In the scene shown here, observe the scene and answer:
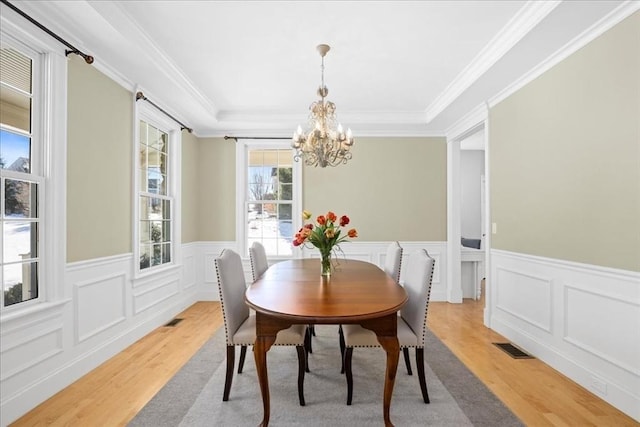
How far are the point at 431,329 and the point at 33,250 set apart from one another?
11.6ft

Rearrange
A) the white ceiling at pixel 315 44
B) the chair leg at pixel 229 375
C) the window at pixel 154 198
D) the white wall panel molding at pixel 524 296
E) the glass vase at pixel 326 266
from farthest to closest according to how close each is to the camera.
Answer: the window at pixel 154 198
the white wall panel molding at pixel 524 296
the glass vase at pixel 326 266
the white ceiling at pixel 315 44
the chair leg at pixel 229 375

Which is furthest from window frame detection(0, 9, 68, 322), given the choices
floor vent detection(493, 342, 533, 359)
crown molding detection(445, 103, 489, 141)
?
crown molding detection(445, 103, 489, 141)

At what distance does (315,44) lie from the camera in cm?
275

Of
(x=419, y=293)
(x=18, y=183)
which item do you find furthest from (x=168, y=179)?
(x=419, y=293)

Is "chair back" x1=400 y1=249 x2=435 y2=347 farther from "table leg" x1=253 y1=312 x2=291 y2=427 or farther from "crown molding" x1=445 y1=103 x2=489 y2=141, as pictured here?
"crown molding" x1=445 y1=103 x2=489 y2=141

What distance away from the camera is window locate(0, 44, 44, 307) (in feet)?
6.48

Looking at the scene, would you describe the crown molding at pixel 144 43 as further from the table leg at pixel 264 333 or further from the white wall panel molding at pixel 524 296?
the white wall panel molding at pixel 524 296

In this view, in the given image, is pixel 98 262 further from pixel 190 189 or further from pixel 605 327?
pixel 605 327

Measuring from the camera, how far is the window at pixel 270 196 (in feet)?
16.4

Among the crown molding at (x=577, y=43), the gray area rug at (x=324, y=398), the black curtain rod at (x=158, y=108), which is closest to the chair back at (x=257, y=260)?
the gray area rug at (x=324, y=398)

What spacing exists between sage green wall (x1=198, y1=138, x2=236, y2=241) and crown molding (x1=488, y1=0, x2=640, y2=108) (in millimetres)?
3632

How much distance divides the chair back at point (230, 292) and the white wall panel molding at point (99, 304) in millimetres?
1197

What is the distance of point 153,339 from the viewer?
3.26m

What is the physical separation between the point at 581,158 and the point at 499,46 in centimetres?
109
